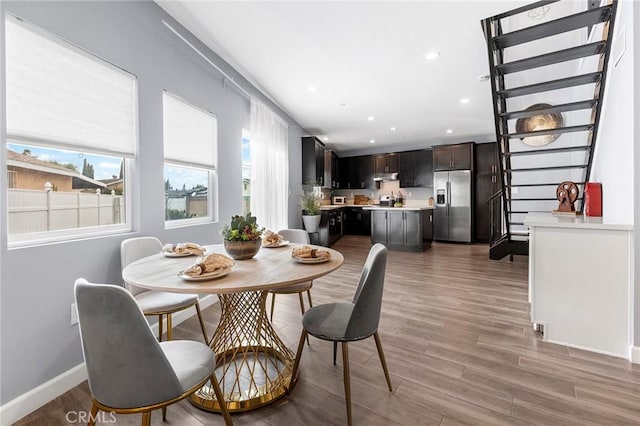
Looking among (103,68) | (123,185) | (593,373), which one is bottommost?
(593,373)

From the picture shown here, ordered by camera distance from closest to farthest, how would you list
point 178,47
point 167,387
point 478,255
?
1. point 167,387
2. point 178,47
3. point 478,255

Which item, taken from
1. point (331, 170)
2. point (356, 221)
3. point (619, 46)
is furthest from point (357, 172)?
point (619, 46)

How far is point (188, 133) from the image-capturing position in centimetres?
281

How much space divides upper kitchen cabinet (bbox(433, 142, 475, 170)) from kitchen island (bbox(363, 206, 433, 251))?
1.31 m

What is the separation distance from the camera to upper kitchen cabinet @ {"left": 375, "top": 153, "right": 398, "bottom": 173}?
8.06m

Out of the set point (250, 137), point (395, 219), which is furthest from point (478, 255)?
point (250, 137)

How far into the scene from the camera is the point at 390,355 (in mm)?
2008

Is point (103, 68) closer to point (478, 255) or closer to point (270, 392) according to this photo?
point (270, 392)

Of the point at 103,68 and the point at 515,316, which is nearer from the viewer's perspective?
the point at 103,68

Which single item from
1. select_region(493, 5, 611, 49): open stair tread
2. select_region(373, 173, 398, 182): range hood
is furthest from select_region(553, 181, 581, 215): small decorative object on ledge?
select_region(373, 173, 398, 182): range hood

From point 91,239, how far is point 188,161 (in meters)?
1.22

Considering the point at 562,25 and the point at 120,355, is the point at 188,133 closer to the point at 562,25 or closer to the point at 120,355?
the point at 120,355

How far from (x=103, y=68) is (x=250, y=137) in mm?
2002

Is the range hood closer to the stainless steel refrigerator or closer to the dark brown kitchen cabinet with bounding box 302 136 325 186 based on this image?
the stainless steel refrigerator
